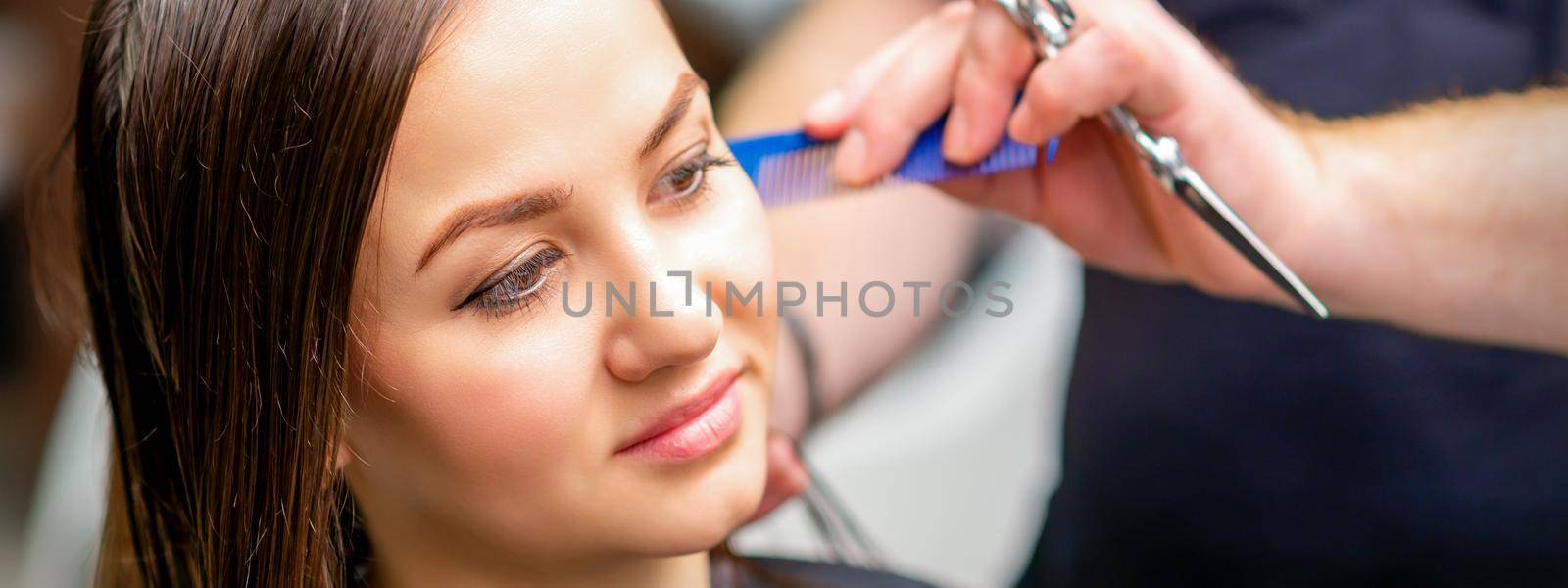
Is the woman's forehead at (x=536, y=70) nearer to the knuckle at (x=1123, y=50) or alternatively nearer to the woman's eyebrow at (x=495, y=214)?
the woman's eyebrow at (x=495, y=214)

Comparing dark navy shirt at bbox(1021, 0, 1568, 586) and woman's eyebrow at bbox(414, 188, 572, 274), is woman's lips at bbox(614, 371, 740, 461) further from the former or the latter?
dark navy shirt at bbox(1021, 0, 1568, 586)

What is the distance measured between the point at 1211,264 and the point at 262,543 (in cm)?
59

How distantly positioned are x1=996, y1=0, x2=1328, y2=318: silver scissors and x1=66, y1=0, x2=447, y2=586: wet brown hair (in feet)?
1.10

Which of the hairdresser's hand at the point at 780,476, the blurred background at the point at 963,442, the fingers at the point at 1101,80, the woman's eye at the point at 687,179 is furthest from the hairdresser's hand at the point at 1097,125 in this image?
the blurred background at the point at 963,442

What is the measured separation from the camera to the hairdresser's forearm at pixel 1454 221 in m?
0.74

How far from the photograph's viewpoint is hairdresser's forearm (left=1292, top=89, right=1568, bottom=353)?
74cm

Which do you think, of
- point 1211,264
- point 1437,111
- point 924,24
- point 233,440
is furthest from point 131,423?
point 1437,111

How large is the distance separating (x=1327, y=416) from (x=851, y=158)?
0.44m

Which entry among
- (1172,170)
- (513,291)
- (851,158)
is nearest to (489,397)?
(513,291)

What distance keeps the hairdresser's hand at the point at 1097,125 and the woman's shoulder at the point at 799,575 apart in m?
0.29

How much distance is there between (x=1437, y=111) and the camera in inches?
31.2

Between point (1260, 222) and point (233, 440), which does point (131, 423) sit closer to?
point (233, 440)

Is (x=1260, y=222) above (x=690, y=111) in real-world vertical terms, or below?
below

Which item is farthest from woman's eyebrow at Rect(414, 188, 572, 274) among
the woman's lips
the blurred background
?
the blurred background
